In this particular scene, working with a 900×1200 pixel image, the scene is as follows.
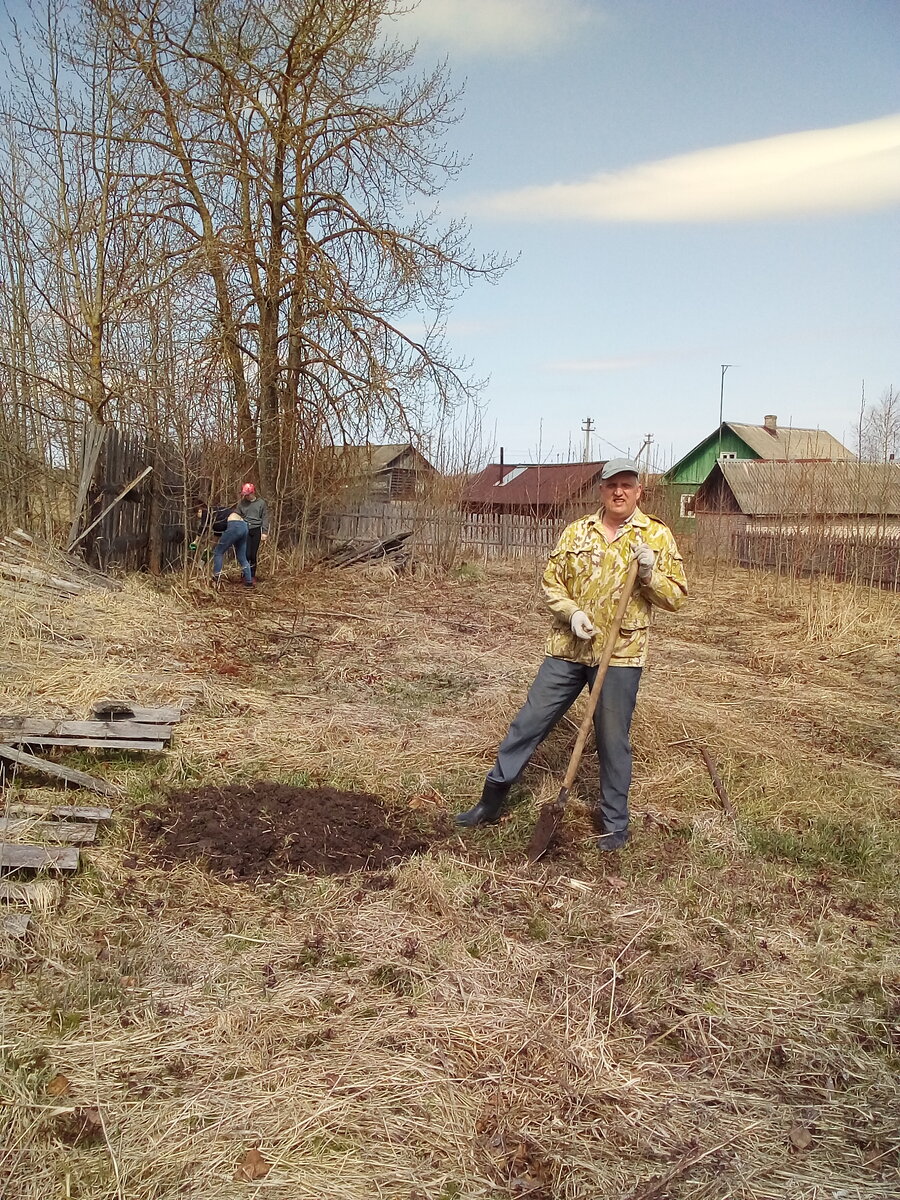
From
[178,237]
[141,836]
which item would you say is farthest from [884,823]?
[178,237]

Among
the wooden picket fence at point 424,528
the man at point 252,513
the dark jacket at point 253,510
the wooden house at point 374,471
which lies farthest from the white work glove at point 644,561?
the wooden picket fence at point 424,528

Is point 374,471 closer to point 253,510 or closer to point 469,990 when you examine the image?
point 253,510

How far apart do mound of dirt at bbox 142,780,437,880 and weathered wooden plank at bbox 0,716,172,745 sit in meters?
0.51

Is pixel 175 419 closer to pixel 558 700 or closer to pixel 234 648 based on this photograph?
pixel 234 648

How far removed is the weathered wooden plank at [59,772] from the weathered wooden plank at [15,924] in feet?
3.69

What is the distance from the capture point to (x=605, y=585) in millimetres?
4184

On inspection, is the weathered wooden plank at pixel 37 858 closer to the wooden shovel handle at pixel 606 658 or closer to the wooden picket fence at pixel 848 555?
the wooden shovel handle at pixel 606 658

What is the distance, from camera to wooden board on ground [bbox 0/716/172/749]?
15.4 feet

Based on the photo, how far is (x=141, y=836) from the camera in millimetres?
4062

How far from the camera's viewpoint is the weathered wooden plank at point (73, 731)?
4688 millimetres

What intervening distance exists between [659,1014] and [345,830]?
1778 mm

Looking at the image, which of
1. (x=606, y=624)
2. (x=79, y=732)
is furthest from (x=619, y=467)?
(x=79, y=732)

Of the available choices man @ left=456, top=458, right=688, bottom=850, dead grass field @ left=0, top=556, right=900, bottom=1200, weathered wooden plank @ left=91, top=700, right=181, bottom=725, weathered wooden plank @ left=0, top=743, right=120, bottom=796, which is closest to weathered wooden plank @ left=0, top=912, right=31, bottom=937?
dead grass field @ left=0, top=556, right=900, bottom=1200

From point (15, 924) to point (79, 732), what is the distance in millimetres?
1760
